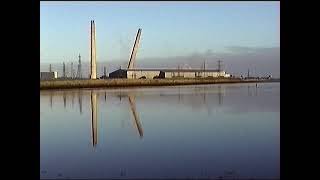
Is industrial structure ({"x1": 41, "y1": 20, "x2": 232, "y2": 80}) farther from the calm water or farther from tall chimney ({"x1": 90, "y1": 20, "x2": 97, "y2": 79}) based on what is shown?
the calm water

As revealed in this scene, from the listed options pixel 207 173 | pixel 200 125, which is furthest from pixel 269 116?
pixel 207 173

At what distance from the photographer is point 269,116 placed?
24.2m

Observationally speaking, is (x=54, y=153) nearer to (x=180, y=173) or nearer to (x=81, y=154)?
(x=81, y=154)

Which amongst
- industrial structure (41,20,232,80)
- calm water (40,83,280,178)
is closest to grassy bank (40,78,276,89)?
industrial structure (41,20,232,80)

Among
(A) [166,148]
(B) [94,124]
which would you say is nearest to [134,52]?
(B) [94,124]

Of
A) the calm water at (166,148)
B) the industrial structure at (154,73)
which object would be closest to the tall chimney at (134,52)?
the industrial structure at (154,73)

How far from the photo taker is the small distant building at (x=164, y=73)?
3003 inches

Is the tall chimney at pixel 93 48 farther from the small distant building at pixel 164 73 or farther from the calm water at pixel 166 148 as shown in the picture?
the calm water at pixel 166 148

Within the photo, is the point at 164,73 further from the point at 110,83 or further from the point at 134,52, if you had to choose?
the point at 110,83

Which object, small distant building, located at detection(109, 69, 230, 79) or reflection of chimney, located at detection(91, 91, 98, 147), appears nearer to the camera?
reflection of chimney, located at detection(91, 91, 98, 147)

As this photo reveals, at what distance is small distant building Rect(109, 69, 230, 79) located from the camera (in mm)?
76269

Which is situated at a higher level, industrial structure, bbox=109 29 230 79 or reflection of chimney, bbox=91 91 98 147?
industrial structure, bbox=109 29 230 79
